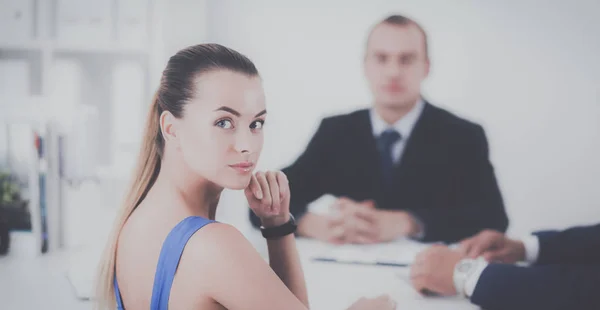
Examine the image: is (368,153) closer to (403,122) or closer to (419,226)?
(403,122)

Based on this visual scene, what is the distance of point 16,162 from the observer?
1589mm

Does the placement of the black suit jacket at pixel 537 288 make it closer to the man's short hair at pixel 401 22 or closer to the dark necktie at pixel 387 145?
the dark necktie at pixel 387 145

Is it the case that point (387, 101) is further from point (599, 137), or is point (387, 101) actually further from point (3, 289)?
point (3, 289)

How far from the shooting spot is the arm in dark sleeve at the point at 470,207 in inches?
64.4

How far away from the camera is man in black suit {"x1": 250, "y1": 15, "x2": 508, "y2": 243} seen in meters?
1.62

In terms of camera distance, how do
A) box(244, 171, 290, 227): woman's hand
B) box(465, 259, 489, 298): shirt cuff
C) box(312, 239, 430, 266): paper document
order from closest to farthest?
box(244, 171, 290, 227): woman's hand < box(465, 259, 489, 298): shirt cuff < box(312, 239, 430, 266): paper document

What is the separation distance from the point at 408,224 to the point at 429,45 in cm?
55

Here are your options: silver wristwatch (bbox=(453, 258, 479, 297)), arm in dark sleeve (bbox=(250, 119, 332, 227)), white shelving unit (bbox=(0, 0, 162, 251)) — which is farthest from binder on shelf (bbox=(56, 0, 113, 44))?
silver wristwatch (bbox=(453, 258, 479, 297))

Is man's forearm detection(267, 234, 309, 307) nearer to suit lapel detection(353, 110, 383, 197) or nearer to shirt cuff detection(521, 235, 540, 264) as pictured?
suit lapel detection(353, 110, 383, 197)

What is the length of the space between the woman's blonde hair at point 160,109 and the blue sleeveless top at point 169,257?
0.58 ft

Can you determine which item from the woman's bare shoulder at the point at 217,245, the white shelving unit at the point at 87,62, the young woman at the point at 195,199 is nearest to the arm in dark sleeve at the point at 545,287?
the young woman at the point at 195,199

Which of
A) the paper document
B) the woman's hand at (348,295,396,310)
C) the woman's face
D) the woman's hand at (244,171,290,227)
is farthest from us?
Result: the paper document

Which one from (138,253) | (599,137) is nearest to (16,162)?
(138,253)

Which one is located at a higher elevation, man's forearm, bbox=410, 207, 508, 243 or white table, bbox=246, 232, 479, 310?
man's forearm, bbox=410, 207, 508, 243
